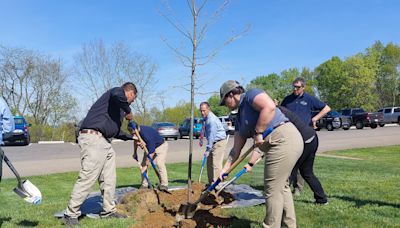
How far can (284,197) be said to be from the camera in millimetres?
4203

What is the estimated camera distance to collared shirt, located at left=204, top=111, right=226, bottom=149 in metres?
7.45

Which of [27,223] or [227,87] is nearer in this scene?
[227,87]

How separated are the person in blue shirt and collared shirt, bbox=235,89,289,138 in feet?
10.8

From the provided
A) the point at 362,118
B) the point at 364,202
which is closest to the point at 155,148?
the point at 364,202

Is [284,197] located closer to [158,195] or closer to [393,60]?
[158,195]

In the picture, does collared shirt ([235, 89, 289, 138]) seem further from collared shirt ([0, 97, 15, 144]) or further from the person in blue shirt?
Answer: the person in blue shirt

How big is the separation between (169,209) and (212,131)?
201 cm

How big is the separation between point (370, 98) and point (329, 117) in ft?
100

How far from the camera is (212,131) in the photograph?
748 cm

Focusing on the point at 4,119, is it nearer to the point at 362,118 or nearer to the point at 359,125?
the point at 362,118

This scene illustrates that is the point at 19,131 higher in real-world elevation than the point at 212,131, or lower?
lower

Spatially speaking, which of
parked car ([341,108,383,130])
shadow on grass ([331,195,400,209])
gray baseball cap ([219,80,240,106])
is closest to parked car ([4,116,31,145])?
shadow on grass ([331,195,400,209])

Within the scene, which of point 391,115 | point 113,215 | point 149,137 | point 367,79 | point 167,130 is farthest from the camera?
point 367,79

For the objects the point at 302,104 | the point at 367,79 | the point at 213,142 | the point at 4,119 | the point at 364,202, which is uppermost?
the point at 367,79
